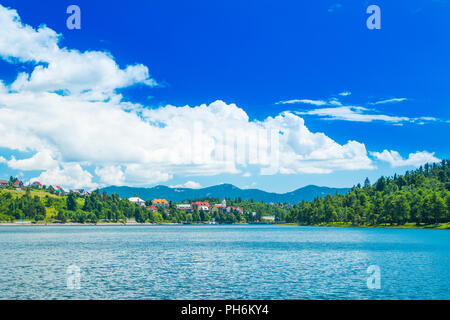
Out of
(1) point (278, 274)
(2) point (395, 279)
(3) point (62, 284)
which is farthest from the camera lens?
(1) point (278, 274)

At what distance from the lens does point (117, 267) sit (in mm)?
68375

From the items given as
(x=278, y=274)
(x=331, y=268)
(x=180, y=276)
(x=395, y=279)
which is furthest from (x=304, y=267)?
(x=180, y=276)

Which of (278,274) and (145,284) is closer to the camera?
(145,284)

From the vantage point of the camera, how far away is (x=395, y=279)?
55.2 meters

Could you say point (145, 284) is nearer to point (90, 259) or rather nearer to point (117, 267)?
point (117, 267)

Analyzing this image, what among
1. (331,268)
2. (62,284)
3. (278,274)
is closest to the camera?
(62,284)

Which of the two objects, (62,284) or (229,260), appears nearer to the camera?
(62,284)
